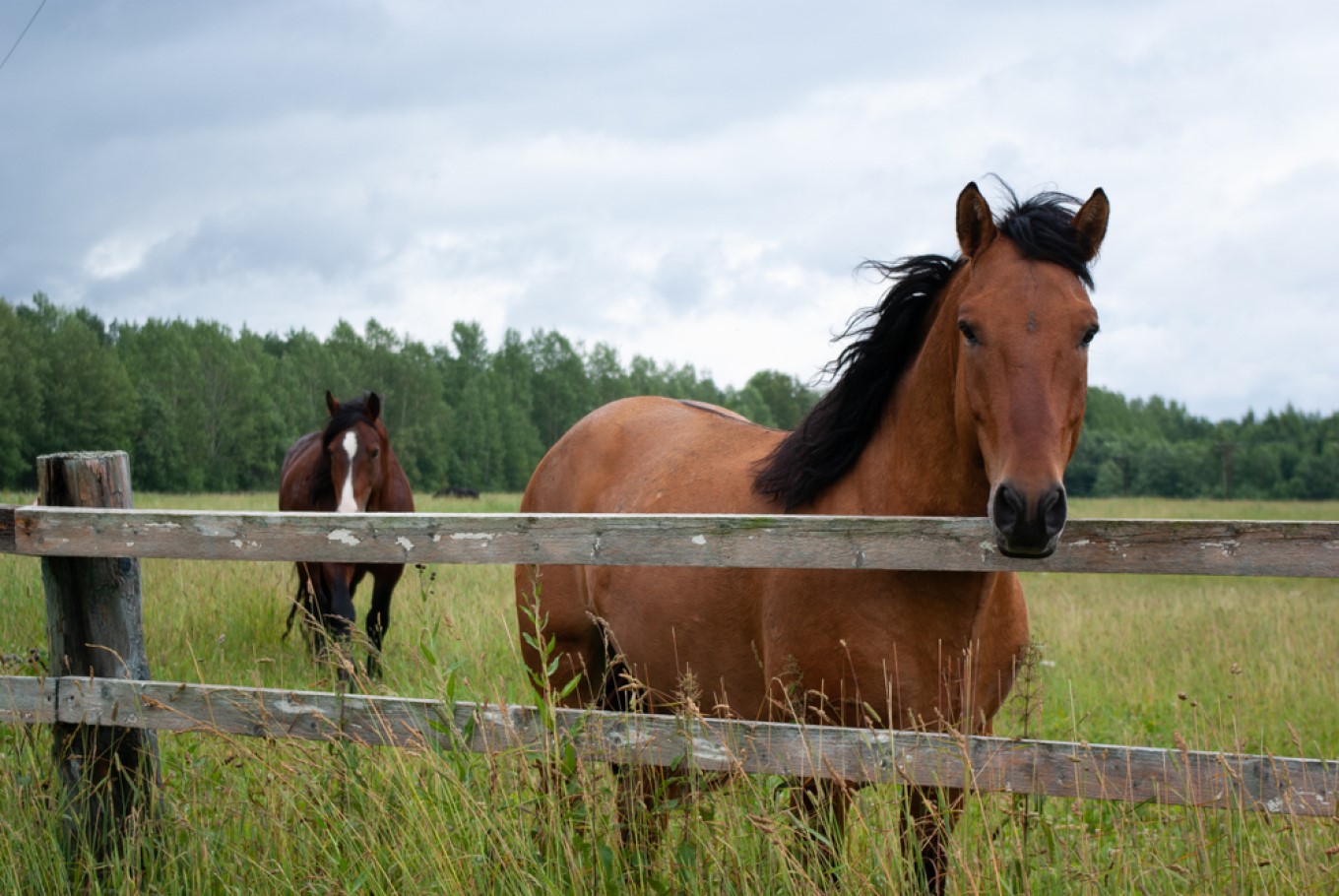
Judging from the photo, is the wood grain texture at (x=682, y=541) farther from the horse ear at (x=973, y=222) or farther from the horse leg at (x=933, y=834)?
the horse ear at (x=973, y=222)

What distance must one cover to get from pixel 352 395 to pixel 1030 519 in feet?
222

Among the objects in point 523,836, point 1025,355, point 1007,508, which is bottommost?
point 523,836

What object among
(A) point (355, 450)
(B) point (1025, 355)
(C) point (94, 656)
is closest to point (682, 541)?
(B) point (1025, 355)

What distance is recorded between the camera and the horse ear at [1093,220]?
9.93ft

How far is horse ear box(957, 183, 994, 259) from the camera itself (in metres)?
3.02

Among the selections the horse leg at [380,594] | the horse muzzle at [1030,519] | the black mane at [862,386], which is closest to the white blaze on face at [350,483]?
the horse leg at [380,594]

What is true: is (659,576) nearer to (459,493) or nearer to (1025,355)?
(1025,355)

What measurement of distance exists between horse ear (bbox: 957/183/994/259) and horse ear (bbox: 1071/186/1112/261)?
10.6 inches

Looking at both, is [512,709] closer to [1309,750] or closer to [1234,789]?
[1234,789]

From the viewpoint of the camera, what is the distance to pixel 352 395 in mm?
66000

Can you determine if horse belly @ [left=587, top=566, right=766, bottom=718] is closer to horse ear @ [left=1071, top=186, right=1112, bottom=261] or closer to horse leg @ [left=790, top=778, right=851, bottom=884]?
horse leg @ [left=790, top=778, right=851, bottom=884]

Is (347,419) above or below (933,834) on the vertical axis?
above

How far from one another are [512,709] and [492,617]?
20.3 feet

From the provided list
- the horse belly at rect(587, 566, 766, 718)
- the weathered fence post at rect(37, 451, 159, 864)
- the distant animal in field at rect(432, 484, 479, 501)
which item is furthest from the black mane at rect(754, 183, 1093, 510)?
the distant animal in field at rect(432, 484, 479, 501)
